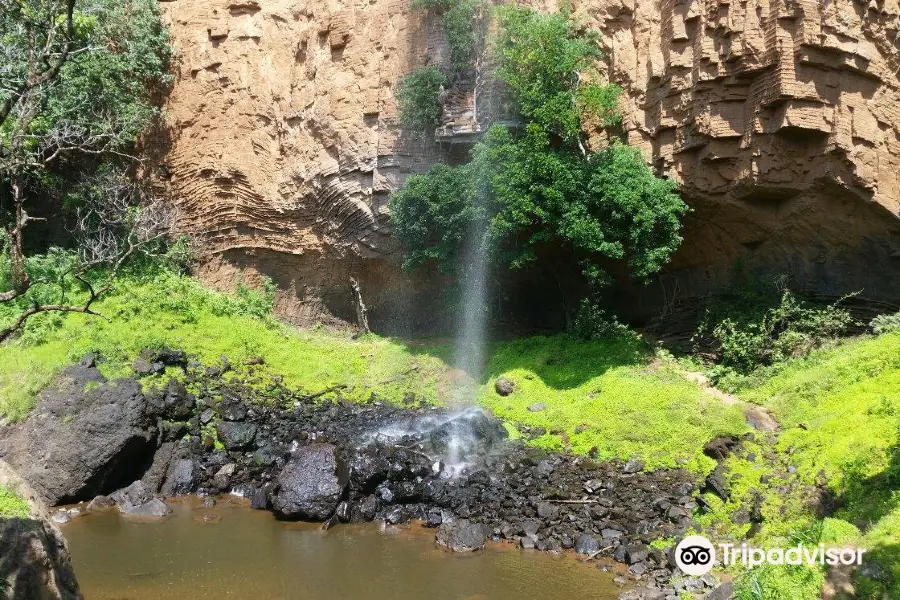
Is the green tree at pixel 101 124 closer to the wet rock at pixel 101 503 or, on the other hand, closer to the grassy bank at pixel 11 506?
the wet rock at pixel 101 503

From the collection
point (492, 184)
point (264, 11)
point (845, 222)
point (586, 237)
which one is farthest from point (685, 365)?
point (264, 11)

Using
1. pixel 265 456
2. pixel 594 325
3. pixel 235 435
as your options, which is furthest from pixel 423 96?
pixel 265 456

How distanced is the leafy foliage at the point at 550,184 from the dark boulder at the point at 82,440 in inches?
301

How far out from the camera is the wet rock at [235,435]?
13.1m

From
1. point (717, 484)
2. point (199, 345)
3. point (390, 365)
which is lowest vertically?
point (717, 484)

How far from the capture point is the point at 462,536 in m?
10.2

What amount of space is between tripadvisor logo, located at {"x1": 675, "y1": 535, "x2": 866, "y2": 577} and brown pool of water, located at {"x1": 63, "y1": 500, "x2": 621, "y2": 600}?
3.61ft

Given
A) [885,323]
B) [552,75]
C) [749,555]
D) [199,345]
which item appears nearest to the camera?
[749,555]

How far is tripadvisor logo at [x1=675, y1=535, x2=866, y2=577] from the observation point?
6395mm

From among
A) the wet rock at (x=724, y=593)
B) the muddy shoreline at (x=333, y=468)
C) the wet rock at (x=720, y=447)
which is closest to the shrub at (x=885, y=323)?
the wet rock at (x=720, y=447)

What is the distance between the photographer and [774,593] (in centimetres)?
639

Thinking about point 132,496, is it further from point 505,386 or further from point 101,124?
point 101,124

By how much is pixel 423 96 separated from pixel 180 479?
10.8 m

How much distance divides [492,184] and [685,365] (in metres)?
6.06
